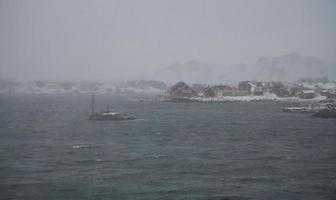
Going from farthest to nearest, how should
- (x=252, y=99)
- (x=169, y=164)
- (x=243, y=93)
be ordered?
1. (x=243, y=93)
2. (x=252, y=99)
3. (x=169, y=164)

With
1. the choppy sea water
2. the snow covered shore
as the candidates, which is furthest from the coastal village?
the choppy sea water

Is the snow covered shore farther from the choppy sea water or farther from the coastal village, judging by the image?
the choppy sea water

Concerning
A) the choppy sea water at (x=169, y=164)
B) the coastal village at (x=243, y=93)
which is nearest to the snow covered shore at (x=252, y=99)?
the coastal village at (x=243, y=93)

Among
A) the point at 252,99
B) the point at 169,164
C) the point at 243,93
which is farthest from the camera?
the point at 243,93

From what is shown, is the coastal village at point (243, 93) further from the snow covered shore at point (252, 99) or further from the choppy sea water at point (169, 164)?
the choppy sea water at point (169, 164)

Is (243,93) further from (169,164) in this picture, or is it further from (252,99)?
(169,164)

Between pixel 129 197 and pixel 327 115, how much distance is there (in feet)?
111

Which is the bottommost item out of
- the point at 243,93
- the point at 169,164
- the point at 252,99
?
the point at 169,164

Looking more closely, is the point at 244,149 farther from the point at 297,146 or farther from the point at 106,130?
the point at 106,130

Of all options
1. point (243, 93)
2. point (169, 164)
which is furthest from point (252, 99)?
point (169, 164)

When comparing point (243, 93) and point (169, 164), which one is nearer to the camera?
point (169, 164)

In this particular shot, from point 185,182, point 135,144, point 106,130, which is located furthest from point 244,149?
point 106,130

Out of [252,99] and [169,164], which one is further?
[252,99]

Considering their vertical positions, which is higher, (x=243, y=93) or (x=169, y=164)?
(x=243, y=93)
